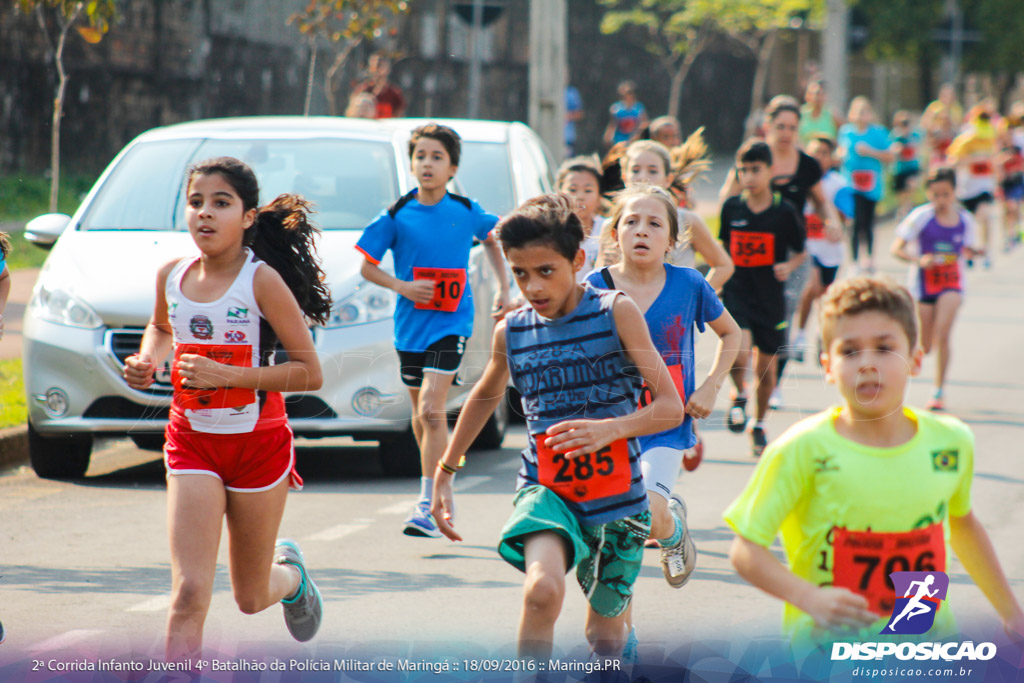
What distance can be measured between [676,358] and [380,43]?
344 inches

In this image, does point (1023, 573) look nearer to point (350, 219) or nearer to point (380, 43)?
point (350, 219)

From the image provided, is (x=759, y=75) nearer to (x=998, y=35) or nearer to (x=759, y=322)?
(x=998, y=35)

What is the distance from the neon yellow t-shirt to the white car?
179 inches

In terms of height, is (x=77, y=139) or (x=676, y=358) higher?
(x=77, y=139)

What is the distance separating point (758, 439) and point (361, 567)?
350 cm

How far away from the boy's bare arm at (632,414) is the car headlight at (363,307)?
11.4ft

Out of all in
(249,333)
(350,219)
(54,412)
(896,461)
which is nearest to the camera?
(896,461)

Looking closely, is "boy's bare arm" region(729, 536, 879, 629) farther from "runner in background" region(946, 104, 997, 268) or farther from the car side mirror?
"runner in background" region(946, 104, 997, 268)

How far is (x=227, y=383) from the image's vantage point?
13.4 feet

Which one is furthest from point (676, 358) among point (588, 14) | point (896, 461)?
point (588, 14)

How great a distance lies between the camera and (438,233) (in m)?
6.76

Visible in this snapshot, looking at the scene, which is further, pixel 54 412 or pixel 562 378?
pixel 54 412

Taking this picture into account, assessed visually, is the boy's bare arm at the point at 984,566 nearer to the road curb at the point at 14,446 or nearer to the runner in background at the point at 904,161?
the road curb at the point at 14,446

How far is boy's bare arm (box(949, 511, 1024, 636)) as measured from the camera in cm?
307
